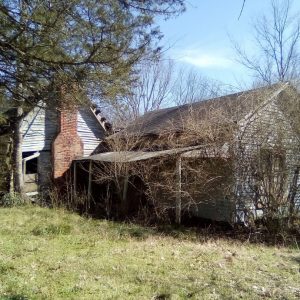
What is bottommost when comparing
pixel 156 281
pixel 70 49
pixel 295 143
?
pixel 156 281

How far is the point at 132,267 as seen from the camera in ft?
23.0

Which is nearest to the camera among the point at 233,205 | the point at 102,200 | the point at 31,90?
the point at 31,90

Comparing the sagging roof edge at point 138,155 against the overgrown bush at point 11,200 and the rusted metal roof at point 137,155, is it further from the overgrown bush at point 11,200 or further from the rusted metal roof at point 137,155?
the overgrown bush at point 11,200

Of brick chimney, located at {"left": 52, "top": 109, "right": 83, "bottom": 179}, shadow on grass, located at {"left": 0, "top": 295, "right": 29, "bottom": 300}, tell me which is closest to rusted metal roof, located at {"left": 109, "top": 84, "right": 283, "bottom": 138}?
brick chimney, located at {"left": 52, "top": 109, "right": 83, "bottom": 179}

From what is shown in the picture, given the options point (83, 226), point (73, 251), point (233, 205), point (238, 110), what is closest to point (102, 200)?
point (83, 226)

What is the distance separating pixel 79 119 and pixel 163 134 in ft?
20.8

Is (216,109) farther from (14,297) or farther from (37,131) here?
(14,297)

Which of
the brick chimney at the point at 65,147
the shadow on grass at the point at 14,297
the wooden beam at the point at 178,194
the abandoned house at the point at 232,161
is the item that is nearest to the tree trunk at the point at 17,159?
the brick chimney at the point at 65,147

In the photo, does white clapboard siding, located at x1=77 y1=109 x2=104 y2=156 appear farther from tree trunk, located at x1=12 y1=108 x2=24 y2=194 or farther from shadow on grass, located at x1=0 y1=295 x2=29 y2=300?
shadow on grass, located at x1=0 y1=295 x2=29 y2=300

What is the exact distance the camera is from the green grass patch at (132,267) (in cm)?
567

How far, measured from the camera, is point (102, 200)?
17875 mm

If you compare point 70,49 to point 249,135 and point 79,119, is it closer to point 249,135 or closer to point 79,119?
point 249,135

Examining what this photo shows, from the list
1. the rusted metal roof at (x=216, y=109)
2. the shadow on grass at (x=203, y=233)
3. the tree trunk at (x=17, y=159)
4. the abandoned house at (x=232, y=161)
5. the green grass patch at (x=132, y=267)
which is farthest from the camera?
the tree trunk at (x=17, y=159)

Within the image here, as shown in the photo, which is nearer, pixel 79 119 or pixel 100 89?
pixel 100 89
